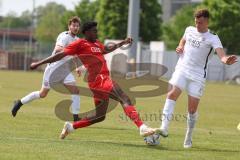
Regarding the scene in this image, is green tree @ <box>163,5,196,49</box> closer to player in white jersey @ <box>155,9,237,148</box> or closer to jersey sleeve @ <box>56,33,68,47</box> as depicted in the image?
jersey sleeve @ <box>56,33,68,47</box>

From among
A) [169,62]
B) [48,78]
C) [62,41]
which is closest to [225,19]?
[169,62]

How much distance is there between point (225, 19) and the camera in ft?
205

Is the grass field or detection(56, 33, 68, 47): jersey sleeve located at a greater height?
detection(56, 33, 68, 47): jersey sleeve

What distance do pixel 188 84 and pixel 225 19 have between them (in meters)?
51.5

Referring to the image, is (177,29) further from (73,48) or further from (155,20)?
(73,48)

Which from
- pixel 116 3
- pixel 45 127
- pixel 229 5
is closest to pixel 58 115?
pixel 45 127

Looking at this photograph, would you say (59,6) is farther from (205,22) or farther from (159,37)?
(205,22)

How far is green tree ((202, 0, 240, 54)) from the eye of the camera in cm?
6212

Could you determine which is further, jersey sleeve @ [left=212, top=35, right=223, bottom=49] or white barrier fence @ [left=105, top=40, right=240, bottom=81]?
white barrier fence @ [left=105, top=40, right=240, bottom=81]

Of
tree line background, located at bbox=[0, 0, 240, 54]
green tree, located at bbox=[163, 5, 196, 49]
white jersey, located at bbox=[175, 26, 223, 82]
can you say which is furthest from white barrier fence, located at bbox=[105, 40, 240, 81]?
white jersey, located at bbox=[175, 26, 223, 82]

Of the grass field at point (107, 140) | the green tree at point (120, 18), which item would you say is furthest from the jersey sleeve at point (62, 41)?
the green tree at point (120, 18)

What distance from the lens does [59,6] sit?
19350 centimetres

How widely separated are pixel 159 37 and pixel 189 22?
4066mm

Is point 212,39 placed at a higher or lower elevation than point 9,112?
higher
